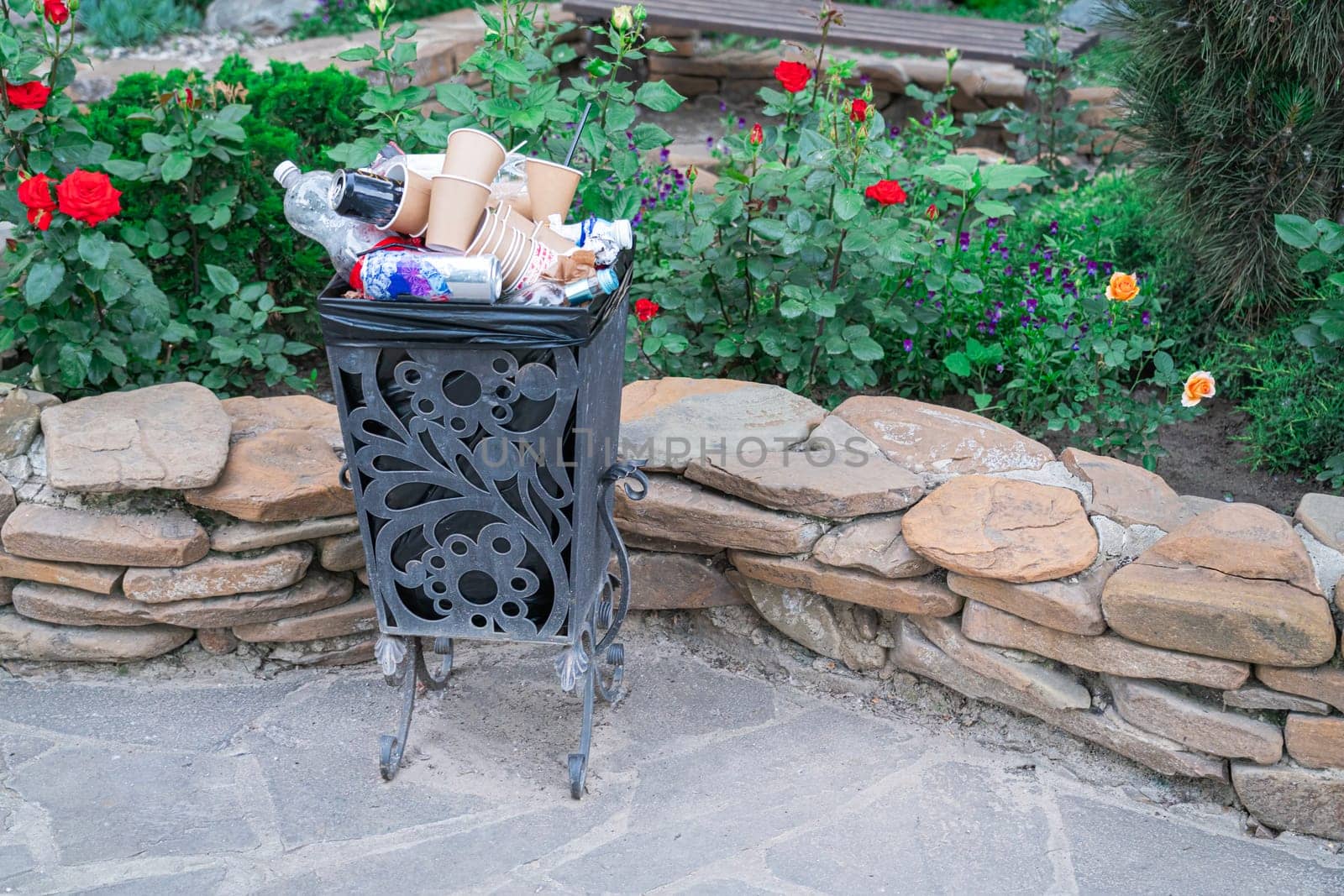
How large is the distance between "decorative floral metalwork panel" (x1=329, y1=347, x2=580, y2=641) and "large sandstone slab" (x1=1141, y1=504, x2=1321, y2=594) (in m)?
1.19

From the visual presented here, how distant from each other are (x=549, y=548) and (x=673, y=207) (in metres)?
1.55

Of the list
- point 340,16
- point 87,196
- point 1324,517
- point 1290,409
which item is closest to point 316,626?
point 87,196

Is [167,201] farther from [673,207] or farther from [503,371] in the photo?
[503,371]

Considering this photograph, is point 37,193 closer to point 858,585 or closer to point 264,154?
point 264,154

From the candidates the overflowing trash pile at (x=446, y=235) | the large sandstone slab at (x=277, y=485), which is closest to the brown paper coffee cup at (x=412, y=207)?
the overflowing trash pile at (x=446, y=235)

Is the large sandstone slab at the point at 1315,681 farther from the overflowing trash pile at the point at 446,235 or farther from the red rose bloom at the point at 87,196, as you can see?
the red rose bloom at the point at 87,196

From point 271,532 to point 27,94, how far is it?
3.55 feet

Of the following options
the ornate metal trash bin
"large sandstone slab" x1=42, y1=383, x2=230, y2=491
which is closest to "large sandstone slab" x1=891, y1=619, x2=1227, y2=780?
the ornate metal trash bin

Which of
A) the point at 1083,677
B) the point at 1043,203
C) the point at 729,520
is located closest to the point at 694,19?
the point at 1043,203

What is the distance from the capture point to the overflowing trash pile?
6.35 feet

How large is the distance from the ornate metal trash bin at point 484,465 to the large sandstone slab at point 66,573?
71 cm

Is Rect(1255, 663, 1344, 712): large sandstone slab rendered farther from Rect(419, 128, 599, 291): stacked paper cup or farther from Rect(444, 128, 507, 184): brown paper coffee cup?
Rect(444, 128, 507, 184): brown paper coffee cup

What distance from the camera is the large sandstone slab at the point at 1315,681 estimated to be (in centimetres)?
220

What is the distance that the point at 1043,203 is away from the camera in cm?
404
